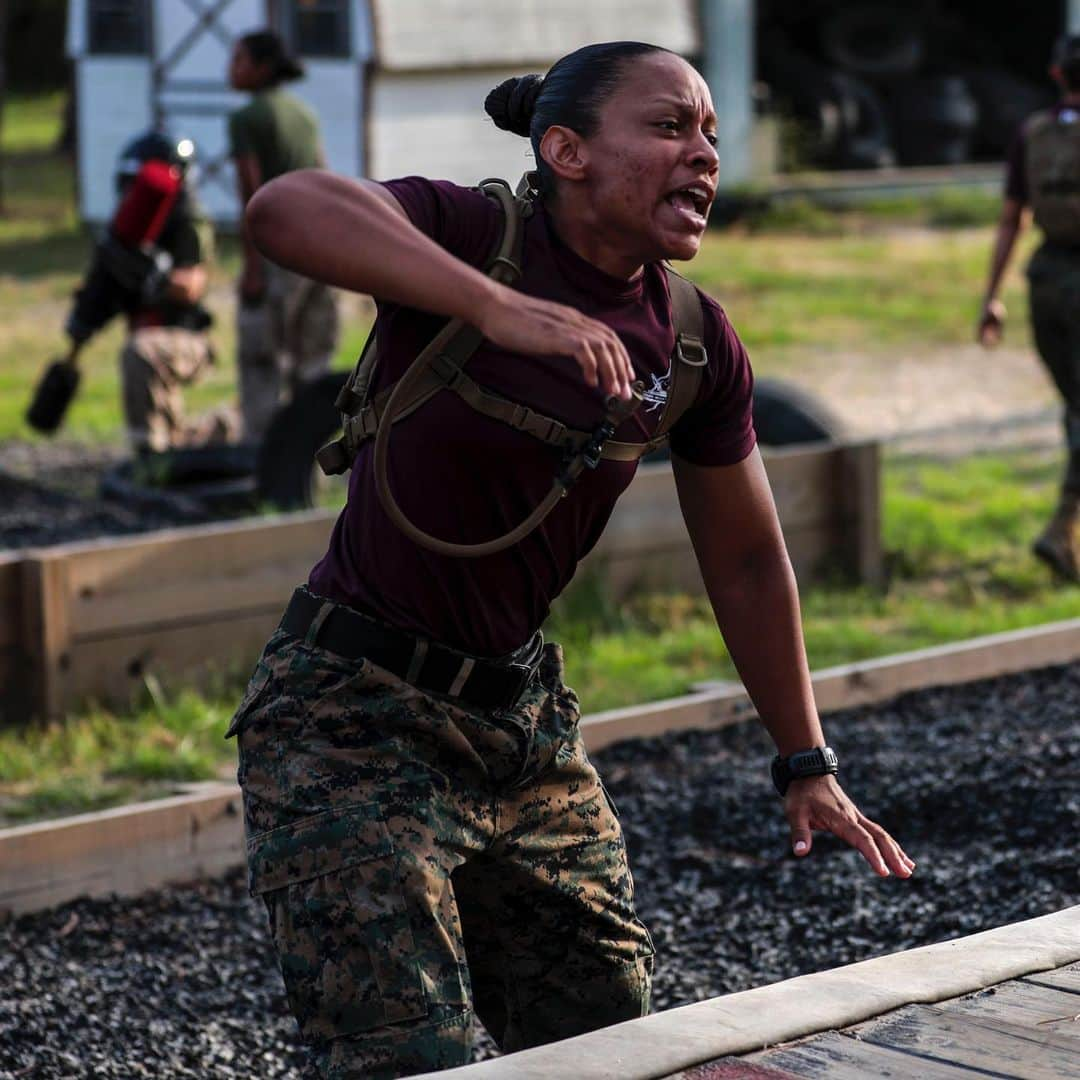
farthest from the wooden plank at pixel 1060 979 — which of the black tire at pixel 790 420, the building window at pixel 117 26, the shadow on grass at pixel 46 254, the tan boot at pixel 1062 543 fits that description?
the building window at pixel 117 26

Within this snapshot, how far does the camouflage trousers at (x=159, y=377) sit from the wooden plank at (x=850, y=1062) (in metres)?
8.22

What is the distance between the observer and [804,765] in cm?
343

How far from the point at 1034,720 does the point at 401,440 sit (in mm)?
4231

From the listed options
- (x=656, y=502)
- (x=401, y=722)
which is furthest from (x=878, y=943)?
(x=656, y=502)

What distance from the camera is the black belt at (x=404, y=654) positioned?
121 inches

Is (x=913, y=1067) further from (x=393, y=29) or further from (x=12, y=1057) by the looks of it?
(x=393, y=29)

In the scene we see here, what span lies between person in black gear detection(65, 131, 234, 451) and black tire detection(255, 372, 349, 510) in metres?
1.47

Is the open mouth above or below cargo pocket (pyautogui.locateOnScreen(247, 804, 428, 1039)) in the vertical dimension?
above

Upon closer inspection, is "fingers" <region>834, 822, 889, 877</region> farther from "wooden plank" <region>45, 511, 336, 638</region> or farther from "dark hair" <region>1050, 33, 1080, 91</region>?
"dark hair" <region>1050, 33, 1080, 91</region>

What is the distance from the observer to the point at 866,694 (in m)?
6.93

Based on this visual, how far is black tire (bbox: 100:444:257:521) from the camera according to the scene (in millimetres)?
9883

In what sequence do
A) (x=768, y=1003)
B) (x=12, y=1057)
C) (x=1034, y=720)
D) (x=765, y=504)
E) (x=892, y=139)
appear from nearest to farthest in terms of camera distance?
(x=768, y=1003) → (x=765, y=504) → (x=12, y=1057) → (x=1034, y=720) → (x=892, y=139)

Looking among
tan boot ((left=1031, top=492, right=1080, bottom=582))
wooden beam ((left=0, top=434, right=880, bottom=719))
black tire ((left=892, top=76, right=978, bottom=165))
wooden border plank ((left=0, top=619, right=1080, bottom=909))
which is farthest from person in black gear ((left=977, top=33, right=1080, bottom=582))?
black tire ((left=892, top=76, right=978, bottom=165))

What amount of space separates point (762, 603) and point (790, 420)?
19.8 feet
